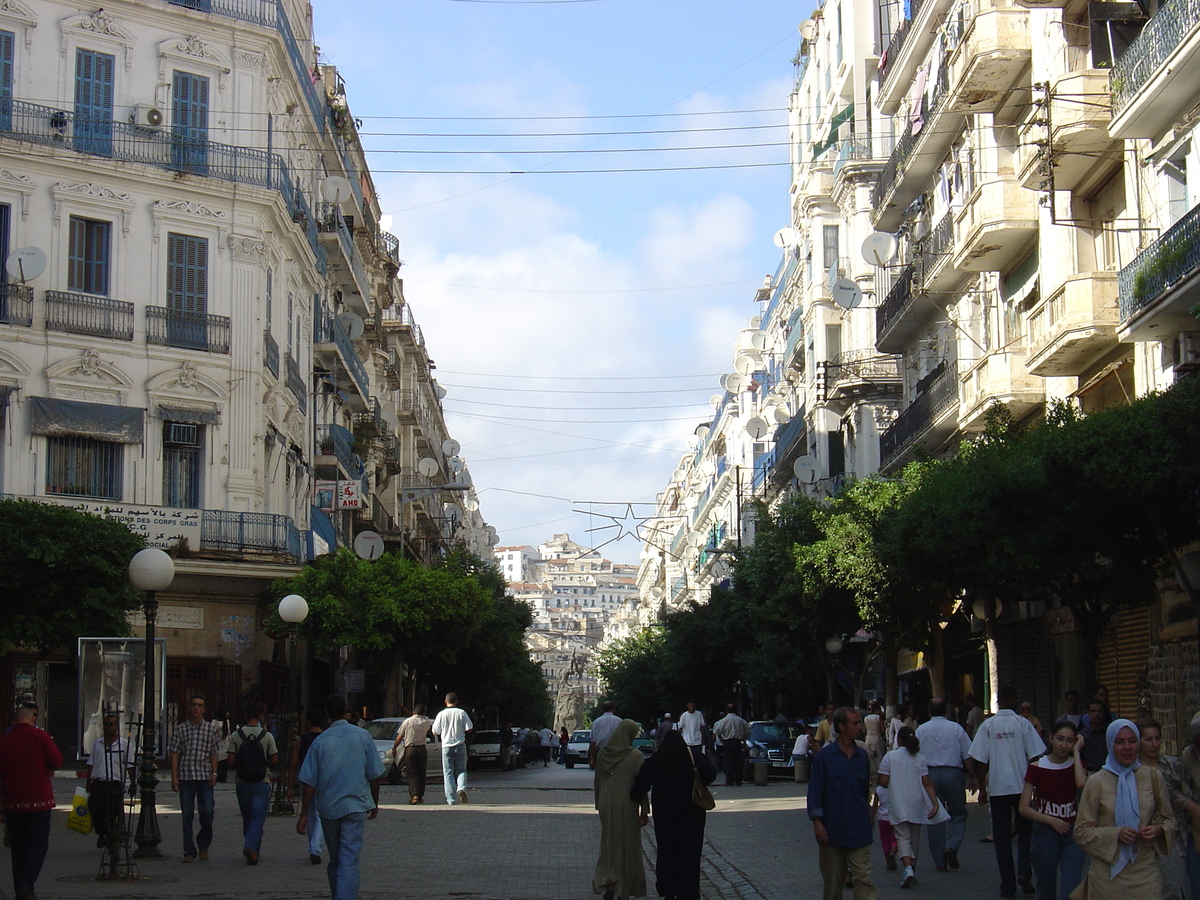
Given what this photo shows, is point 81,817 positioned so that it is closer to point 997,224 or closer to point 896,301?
point 997,224

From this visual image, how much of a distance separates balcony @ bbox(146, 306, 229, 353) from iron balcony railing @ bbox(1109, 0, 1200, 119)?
19823mm

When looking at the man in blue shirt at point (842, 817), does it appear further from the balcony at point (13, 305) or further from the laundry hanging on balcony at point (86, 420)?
the balcony at point (13, 305)

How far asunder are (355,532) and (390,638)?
13404 millimetres

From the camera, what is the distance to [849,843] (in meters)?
10.7

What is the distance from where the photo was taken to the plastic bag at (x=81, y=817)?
53.0 ft

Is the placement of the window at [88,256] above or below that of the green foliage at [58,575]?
above

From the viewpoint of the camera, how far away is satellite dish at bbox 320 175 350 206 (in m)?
40.8

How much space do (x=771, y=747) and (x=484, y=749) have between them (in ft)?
51.6

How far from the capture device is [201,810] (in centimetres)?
1574

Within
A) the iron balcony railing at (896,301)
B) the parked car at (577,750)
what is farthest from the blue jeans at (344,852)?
the parked car at (577,750)

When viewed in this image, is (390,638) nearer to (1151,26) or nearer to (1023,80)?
(1023,80)

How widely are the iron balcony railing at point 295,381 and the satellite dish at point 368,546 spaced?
3897 mm

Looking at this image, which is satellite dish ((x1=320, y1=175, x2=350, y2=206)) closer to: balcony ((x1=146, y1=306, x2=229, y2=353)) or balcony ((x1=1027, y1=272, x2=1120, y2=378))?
balcony ((x1=146, y1=306, x2=229, y2=353))

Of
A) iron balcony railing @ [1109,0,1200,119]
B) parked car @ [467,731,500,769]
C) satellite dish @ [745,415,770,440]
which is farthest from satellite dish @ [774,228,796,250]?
iron balcony railing @ [1109,0,1200,119]
